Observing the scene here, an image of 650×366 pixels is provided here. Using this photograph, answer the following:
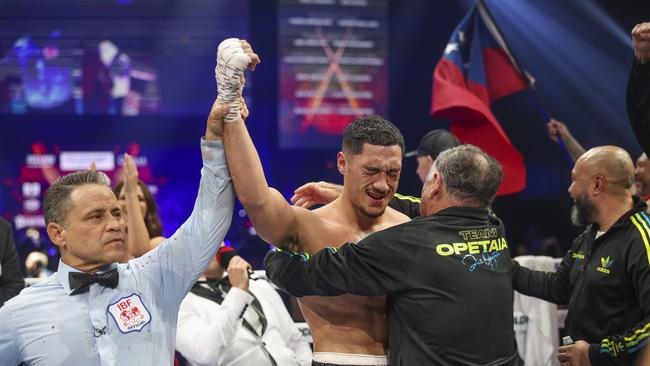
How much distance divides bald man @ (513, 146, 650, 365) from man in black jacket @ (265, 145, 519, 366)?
622mm

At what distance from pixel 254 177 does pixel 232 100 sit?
0.78ft

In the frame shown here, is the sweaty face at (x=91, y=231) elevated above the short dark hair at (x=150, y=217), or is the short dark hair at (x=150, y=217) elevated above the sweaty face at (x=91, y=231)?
the sweaty face at (x=91, y=231)

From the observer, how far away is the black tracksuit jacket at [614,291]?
283 centimetres

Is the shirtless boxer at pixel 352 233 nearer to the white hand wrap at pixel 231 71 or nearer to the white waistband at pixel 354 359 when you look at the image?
the white waistband at pixel 354 359

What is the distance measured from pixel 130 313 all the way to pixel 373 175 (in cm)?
91

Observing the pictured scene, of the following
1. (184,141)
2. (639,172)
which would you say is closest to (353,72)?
(184,141)

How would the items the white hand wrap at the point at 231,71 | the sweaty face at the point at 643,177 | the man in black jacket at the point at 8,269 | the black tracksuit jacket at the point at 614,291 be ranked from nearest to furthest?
1. the white hand wrap at the point at 231,71
2. the black tracksuit jacket at the point at 614,291
3. the man in black jacket at the point at 8,269
4. the sweaty face at the point at 643,177

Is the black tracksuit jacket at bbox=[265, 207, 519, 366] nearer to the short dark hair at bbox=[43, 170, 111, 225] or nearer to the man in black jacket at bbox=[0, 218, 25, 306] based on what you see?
the short dark hair at bbox=[43, 170, 111, 225]

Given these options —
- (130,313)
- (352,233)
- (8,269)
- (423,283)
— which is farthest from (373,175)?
(8,269)

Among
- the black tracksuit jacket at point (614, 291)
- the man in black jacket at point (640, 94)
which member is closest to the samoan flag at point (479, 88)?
the black tracksuit jacket at point (614, 291)

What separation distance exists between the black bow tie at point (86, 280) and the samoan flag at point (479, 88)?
9.51 ft

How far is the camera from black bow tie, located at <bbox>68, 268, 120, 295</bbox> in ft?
7.16

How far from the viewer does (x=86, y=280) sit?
218cm

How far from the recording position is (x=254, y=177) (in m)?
2.23
